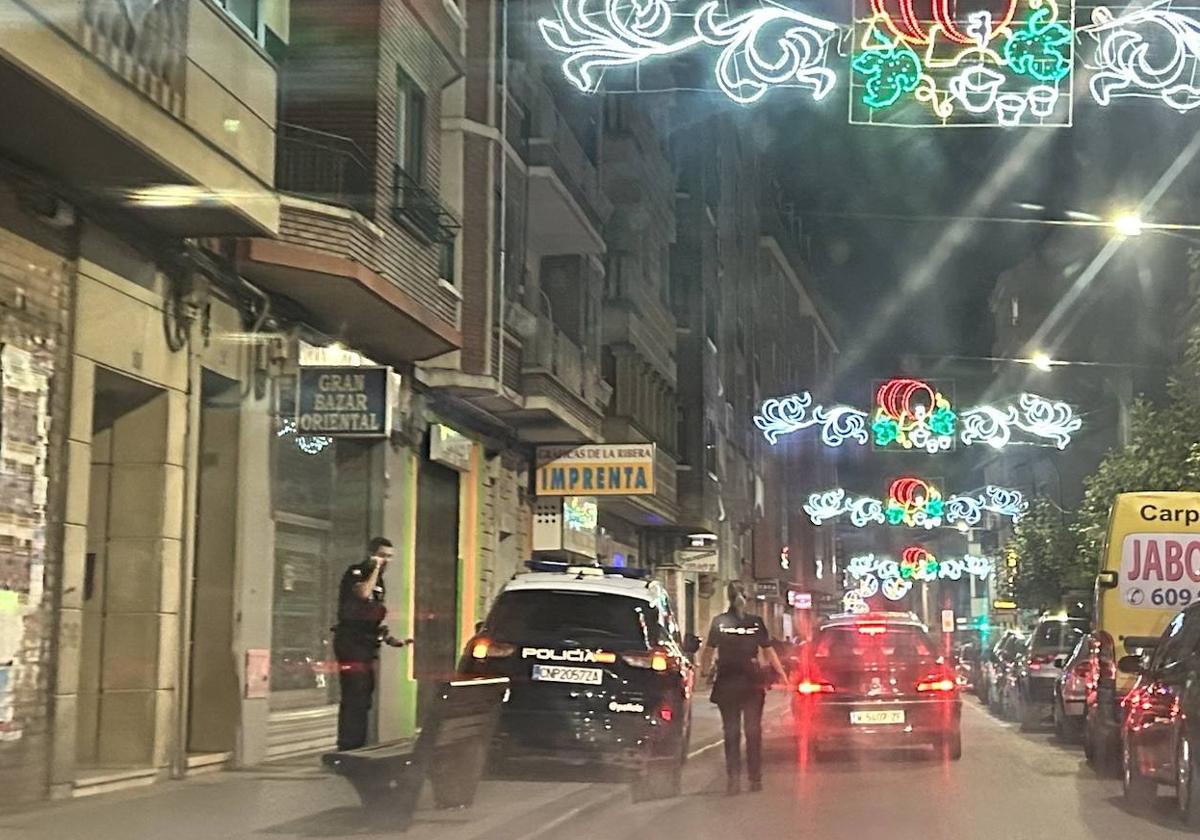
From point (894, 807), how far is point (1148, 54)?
293 inches

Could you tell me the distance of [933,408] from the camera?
35156 mm

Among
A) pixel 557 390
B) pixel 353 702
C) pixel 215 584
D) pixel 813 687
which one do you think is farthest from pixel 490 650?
pixel 557 390

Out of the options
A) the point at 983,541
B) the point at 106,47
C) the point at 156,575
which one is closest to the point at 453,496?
the point at 156,575

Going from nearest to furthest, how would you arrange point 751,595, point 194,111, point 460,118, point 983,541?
1. point 194,111
2. point 460,118
3. point 751,595
4. point 983,541

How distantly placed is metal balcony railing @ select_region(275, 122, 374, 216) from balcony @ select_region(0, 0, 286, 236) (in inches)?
101

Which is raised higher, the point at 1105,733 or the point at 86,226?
the point at 86,226

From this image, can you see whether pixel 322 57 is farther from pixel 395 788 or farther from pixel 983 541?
pixel 983 541

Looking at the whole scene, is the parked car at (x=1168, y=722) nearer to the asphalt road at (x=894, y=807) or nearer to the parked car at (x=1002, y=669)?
the asphalt road at (x=894, y=807)

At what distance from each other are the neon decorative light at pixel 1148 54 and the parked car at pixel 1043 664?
11.7 meters

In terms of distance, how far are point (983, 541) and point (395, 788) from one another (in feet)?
268

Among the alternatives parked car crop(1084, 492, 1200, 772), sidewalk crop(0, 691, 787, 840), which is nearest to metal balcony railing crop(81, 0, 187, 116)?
sidewalk crop(0, 691, 787, 840)

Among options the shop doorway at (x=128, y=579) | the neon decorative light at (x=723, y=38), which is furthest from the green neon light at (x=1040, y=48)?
the shop doorway at (x=128, y=579)

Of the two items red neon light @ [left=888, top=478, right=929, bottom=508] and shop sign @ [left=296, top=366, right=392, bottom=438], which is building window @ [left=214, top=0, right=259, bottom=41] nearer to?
shop sign @ [left=296, top=366, right=392, bottom=438]

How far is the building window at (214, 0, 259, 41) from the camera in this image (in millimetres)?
13820
